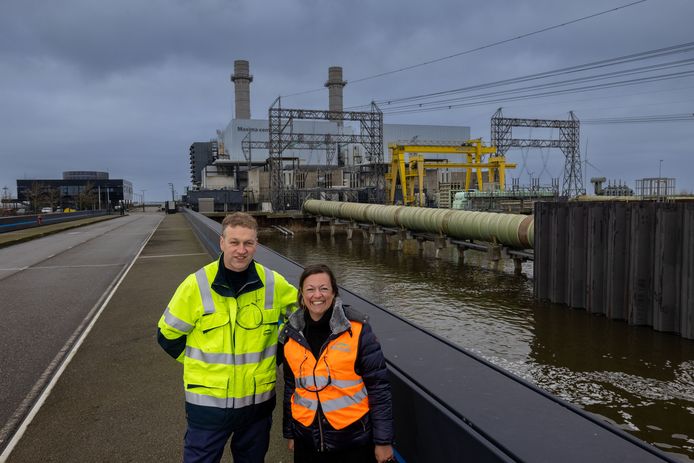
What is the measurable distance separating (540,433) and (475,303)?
13984 mm

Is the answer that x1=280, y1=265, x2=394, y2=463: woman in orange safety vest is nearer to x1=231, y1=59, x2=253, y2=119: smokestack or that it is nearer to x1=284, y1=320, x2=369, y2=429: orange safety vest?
x1=284, y1=320, x2=369, y2=429: orange safety vest

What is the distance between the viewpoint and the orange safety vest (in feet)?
8.38

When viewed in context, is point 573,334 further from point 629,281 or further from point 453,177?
point 453,177

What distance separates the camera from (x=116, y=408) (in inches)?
190

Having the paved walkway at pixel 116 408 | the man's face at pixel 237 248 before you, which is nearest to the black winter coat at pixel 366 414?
the man's face at pixel 237 248

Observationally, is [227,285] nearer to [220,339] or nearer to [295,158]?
[220,339]

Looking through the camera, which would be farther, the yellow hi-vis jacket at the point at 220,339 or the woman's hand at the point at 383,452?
the yellow hi-vis jacket at the point at 220,339

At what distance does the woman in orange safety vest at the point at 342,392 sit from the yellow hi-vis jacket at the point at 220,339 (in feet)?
0.95

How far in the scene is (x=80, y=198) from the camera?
91.9 m

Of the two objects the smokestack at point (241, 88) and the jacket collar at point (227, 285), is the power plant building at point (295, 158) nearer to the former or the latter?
the smokestack at point (241, 88)

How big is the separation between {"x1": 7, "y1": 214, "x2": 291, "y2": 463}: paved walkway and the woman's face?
1.81 meters

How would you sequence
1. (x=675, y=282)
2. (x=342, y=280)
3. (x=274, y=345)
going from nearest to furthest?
(x=274, y=345) < (x=675, y=282) < (x=342, y=280)

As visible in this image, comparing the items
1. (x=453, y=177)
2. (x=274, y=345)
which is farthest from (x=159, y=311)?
(x=453, y=177)

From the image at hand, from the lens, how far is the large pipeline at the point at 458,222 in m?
19.9
